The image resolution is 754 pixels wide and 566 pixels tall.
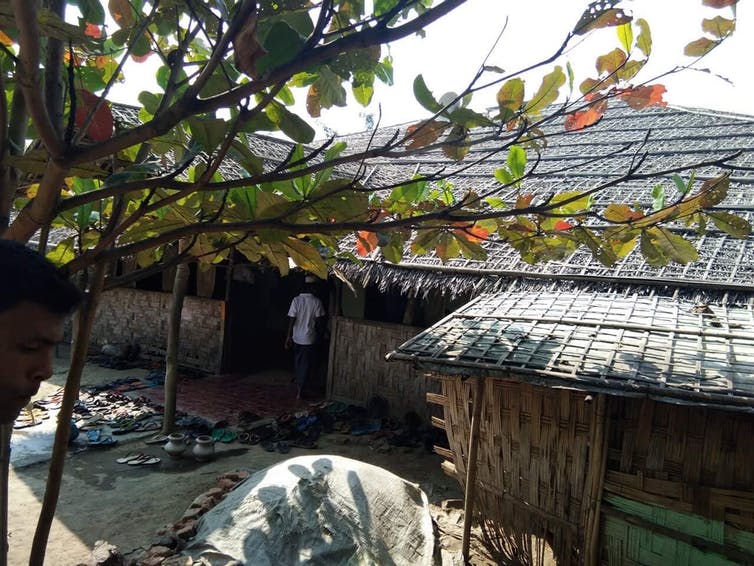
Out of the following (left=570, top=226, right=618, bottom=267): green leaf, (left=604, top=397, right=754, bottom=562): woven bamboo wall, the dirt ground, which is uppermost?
(left=570, top=226, right=618, bottom=267): green leaf

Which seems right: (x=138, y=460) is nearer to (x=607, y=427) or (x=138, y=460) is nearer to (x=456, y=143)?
(x=607, y=427)

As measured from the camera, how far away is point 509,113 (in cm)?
154

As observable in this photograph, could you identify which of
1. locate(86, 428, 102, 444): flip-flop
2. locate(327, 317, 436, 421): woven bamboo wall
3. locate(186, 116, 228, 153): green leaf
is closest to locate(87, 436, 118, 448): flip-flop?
Answer: locate(86, 428, 102, 444): flip-flop

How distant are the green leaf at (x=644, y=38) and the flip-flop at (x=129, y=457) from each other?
631 centimetres

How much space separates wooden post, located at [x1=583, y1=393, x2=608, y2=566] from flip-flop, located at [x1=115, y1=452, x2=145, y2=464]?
4969 millimetres

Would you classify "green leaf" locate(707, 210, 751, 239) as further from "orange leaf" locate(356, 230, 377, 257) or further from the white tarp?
the white tarp

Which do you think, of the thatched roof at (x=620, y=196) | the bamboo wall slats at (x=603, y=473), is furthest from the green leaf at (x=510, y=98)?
the bamboo wall slats at (x=603, y=473)

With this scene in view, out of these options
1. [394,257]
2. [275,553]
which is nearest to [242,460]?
[275,553]

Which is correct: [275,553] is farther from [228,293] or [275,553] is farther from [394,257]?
[228,293]

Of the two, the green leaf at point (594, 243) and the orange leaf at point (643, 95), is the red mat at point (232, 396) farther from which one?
the orange leaf at point (643, 95)

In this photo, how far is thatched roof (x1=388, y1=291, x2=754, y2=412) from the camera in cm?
266

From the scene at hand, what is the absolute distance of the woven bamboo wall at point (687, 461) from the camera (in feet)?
9.31

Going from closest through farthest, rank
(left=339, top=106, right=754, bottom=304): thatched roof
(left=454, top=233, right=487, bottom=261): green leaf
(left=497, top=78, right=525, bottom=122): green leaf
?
(left=497, top=78, right=525, bottom=122): green leaf, (left=454, top=233, right=487, bottom=261): green leaf, (left=339, top=106, right=754, bottom=304): thatched roof

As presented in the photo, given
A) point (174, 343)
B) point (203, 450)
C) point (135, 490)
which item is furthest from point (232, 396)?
point (135, 490)
